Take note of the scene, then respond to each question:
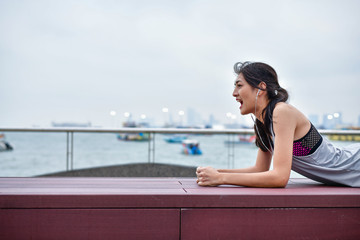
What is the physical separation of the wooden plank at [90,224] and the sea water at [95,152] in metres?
4.54

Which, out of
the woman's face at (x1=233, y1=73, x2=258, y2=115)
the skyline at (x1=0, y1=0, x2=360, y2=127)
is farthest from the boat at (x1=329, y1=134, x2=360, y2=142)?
the skyline at (x1=0, y1=0, x2=360, y2=127)

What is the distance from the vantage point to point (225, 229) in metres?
1.38

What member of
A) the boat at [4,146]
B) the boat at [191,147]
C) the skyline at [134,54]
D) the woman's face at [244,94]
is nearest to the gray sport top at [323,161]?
the woman's face at [244,94]

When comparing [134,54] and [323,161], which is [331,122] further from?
[134,54]

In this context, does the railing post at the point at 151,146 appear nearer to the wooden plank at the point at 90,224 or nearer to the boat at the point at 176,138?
the boat at the point at 176,138

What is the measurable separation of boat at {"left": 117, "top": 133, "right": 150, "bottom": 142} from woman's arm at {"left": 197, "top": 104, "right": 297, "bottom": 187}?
4574 mm

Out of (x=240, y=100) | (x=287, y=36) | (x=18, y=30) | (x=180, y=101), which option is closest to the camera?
(x=240, y=100)

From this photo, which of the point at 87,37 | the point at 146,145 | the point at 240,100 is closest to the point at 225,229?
the point at 240,100

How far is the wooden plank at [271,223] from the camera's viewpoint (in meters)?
1.36

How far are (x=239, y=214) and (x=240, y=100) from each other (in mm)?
783

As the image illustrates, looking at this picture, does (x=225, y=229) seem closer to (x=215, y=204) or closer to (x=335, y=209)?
(x=215, y=204)

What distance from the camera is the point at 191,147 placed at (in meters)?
7.17

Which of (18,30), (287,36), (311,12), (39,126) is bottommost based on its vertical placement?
(39,126)

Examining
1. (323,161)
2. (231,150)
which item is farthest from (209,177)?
(231,150)
